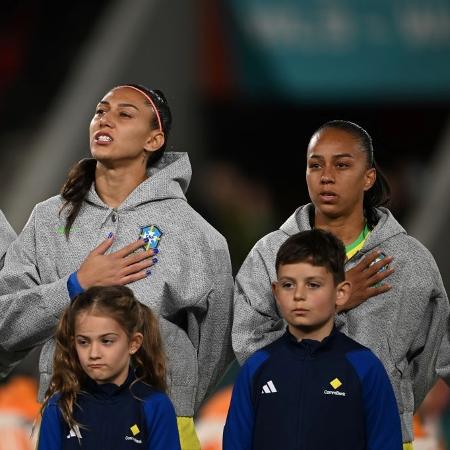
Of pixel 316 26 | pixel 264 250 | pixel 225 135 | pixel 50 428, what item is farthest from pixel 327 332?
pixel 225 135

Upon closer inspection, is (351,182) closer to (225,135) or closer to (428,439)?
(428,439)

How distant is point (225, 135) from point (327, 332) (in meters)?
7.76

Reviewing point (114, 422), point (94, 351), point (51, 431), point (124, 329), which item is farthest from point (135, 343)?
point (51, 431)

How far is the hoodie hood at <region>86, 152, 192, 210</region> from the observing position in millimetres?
5633

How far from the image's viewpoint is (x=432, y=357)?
5512 mm

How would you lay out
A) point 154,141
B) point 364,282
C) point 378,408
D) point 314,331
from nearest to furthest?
point 378,408
point 314,331
point 364,282
point 154,141

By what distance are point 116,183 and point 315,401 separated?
130 cm

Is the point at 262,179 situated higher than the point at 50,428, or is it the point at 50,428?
the point at 262,179

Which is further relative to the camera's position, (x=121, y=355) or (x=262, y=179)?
(x=262, y=179)

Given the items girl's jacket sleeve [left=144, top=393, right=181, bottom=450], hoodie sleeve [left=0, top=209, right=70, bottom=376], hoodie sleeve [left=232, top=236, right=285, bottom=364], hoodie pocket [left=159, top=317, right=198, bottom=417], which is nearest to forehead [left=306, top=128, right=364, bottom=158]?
hoodie sleeve [left=232, top=236, right=285, bottom=364]

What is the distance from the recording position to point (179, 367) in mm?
5445

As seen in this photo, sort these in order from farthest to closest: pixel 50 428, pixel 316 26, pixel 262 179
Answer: pixel 262 179 < pixel 316 26 < pixel 50 428

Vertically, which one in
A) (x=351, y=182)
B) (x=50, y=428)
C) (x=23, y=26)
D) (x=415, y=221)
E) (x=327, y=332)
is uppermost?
(x=23, y=26)

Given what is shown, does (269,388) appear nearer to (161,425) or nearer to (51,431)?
(161,425)
